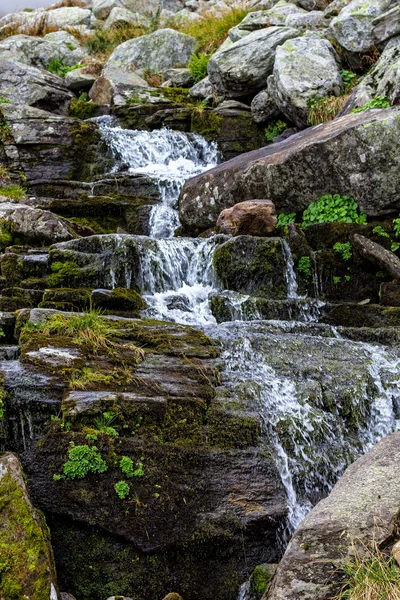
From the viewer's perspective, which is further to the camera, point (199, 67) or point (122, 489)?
point (199, 67)

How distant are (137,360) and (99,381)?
0.59 meters

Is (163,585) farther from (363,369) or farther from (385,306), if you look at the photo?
(385,306)

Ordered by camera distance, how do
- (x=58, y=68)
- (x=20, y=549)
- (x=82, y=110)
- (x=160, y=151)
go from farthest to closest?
(x=58, y=68), (x=82, y=110), (x=160, y=151), (x=20, y=549)

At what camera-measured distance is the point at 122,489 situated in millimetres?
4371

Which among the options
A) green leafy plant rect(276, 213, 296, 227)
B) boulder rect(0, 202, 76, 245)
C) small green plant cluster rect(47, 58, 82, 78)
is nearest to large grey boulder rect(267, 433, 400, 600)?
green leafy plant rect(276, 213, 296, 227)

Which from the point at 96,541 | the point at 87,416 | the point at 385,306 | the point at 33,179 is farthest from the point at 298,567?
the point at 33,179

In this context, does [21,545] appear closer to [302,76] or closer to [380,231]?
[380,231]

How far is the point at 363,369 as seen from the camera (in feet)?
20.6

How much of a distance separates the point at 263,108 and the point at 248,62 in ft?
5.25

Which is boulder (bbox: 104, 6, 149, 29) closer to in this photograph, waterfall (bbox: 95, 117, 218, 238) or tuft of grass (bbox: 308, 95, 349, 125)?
waterfall (bbox: 95, 117, 218, 238)

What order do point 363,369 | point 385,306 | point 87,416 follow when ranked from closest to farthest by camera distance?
point 87,416 → point 363,369 → point 385,306

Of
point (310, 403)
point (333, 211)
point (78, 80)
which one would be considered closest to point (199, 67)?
point (78, 80)

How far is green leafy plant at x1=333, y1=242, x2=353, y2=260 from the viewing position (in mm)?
9547

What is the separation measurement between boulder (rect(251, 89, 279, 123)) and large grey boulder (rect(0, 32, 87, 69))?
39.7 feet
